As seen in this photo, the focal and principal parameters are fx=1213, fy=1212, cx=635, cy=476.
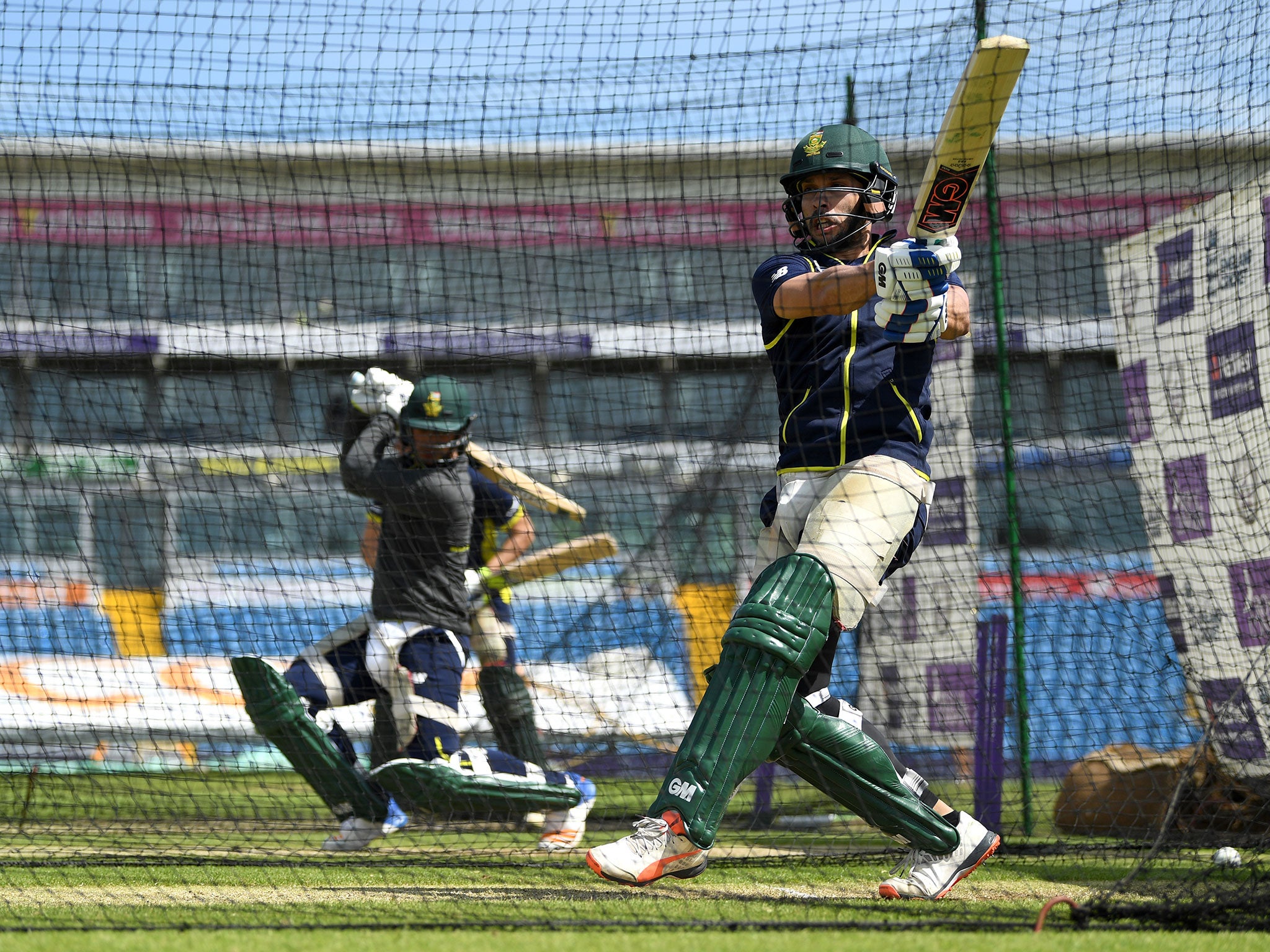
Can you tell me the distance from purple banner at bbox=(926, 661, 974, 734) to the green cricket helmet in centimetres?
231

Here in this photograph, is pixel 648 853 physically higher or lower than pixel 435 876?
higher

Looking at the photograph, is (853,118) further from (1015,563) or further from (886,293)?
(886,293)

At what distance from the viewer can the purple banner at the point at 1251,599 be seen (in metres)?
4.28

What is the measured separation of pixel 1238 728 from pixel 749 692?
2338 mm

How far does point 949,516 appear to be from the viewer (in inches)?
213

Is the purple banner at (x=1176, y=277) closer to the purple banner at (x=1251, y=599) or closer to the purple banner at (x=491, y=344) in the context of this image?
the purple banner at (x=1251, y=599)

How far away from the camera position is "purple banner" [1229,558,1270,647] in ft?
14.0

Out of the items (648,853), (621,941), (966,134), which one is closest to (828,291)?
(966,134)

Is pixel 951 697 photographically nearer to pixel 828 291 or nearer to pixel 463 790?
pixel 463 790

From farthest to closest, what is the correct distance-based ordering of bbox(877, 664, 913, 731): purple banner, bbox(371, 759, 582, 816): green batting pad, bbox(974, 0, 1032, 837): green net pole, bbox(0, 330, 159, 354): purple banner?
bbox(0, 330, 159, 354): purple banner < bbox(877, 664, 913, 731): purple banner < bbox(974, 0, 1032, 837): green net pole < bbox(371, 759, 582, 816): green batting pad

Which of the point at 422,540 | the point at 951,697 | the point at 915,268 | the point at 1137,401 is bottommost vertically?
the point at 951,697

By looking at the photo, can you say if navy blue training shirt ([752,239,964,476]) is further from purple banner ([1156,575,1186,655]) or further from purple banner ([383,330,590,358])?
purple banner ([383,330,590,358])

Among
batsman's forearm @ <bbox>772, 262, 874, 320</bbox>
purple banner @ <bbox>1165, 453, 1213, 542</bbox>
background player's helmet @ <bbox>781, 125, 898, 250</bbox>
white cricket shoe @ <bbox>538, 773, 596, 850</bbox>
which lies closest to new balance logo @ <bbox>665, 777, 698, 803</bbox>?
batsman's forearm @ <bbox>772, 262, 874, 320</bbox>

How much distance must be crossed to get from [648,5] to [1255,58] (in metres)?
2.14
